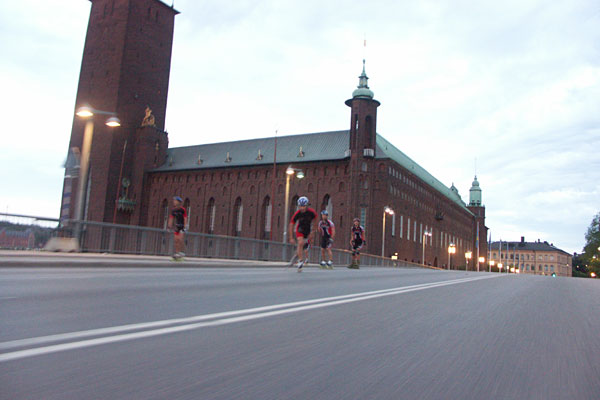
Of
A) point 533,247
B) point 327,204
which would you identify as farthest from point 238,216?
point 533,247

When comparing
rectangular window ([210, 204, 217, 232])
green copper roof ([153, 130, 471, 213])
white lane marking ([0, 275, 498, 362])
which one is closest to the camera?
white lane marking ([0, 275, 498, 362])

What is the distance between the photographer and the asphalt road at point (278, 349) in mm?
2363

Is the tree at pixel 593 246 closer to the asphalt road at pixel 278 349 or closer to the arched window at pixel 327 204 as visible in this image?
the arched window at pixel 327 204

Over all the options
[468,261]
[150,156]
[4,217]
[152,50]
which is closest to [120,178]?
[150,156]

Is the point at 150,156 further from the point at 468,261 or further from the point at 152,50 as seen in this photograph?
the point at 468,261

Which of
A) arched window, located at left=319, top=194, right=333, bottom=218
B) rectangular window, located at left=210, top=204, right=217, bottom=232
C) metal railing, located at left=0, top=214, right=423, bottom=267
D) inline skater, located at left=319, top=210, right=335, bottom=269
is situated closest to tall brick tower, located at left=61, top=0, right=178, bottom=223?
rectangular window, located at left=210, top=204, right=217, bottom=232

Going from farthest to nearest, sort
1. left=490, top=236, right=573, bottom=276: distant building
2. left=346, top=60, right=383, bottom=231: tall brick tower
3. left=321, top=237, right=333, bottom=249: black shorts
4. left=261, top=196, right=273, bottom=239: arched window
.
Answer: left=490, top=236, right=573, bottom=276: distant building → left=261, top=196, right=273, bottom=239: arched window → left=346, top=60, right=383, bottom=231: tall brick tower → left=321, top=237, right=333, bottom=249: black shorts

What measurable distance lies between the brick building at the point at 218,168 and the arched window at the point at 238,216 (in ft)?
0.46

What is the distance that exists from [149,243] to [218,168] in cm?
6028

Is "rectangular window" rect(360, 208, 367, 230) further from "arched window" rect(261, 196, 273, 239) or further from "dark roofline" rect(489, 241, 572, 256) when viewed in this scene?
"dark roofline" rect(489, 241, 572, 256)

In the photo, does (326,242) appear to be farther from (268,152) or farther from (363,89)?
(268,152)

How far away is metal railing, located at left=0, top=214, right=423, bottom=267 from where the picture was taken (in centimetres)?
1686

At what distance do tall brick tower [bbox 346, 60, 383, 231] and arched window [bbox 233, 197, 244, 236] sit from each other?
1763 cm

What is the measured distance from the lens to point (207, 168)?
81.2 m
